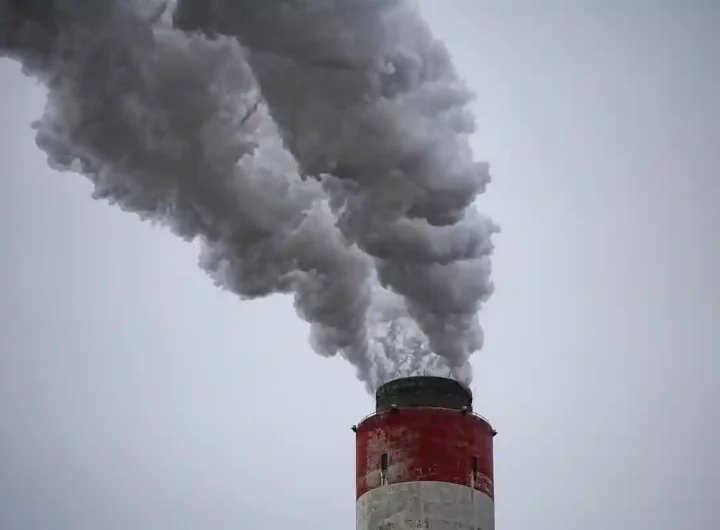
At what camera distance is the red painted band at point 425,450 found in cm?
3616

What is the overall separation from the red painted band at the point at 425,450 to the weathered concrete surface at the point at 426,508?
0.26m

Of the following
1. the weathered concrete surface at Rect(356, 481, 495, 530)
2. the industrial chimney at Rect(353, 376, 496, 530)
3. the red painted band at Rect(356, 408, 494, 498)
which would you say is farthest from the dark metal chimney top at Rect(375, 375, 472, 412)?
the weathered concrete surface at Rect(356, 481, 495, 530)

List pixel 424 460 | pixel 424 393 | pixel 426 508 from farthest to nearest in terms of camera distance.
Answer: pixel 424 393 → pixel 424 460 → pixel 426 508

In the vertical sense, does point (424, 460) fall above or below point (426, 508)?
above

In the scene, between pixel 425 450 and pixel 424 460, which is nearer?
pixel 424 460

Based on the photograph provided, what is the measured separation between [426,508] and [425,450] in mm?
1844

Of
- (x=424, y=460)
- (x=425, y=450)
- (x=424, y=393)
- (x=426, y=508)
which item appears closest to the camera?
(x=426, y=508)

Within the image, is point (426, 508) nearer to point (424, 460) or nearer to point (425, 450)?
point (424, 460)

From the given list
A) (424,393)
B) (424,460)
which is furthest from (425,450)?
(424,393)

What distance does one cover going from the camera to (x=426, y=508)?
35344 millimetres

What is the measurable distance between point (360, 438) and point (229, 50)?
14.5m

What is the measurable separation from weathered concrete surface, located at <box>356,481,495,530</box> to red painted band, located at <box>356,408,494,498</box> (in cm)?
26

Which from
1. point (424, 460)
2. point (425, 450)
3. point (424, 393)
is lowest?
point (424, 460)

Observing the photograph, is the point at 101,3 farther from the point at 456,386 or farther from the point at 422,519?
the point at 422,519
